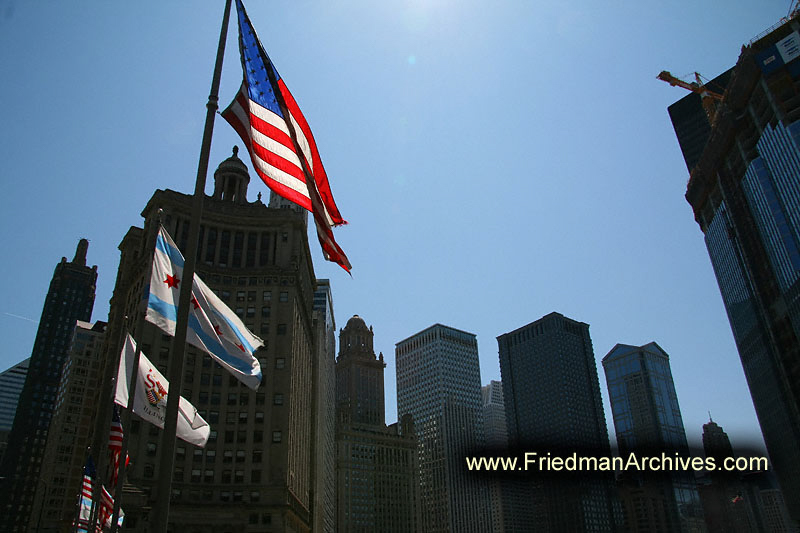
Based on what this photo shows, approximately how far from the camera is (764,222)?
4309 inches

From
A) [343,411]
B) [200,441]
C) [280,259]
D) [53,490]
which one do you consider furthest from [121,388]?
[343,411]

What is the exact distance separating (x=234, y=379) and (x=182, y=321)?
2382 inches

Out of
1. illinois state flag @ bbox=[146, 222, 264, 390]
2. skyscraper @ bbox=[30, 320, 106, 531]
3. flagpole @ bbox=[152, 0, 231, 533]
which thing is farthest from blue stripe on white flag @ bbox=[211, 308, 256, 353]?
skyscraper @ bbox=[30, 320, 106, 531]

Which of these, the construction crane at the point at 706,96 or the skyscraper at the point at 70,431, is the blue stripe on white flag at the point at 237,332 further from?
the construction crane at the point at 706,96

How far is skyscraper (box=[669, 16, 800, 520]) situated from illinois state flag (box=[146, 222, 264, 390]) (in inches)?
4184

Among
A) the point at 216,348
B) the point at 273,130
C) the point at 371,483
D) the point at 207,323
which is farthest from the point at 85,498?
the point at 371,483

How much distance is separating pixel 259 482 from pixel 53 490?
106100 mm

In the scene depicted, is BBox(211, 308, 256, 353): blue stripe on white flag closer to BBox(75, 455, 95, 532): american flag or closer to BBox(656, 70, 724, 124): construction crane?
BBox(75, 455, 95, 532): american flag

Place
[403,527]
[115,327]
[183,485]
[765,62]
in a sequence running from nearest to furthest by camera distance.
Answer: [183,485], [115,327], [765,62], [403,527]

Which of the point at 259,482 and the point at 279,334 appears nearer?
the point at 259,482

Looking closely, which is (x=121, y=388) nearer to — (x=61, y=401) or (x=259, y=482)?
(x=259, y=482)

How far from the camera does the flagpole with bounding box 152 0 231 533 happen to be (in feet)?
43.0

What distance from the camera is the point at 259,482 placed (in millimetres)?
66438

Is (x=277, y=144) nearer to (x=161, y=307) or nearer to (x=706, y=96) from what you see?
(x=161, y=307)
